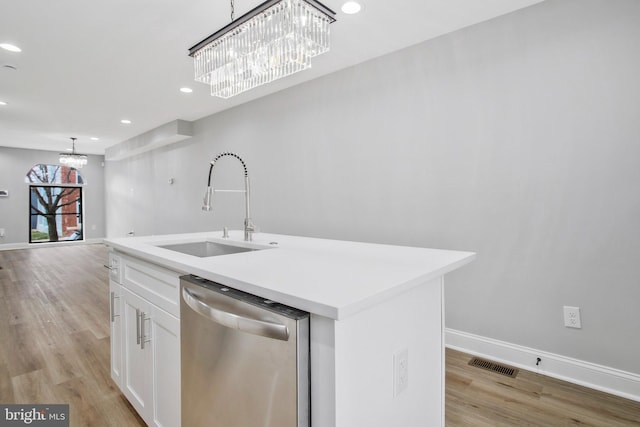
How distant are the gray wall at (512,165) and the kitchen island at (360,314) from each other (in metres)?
1.12

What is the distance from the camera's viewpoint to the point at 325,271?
3.90 feet

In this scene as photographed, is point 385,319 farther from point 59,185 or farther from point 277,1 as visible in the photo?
point 59,185

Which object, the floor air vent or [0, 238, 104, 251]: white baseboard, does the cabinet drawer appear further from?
[0, 238, 104, 251]: white baseboard

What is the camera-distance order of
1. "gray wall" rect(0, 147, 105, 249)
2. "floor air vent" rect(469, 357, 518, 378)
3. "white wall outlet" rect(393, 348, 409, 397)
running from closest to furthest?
1. "white wall outlet" rect(393, 348, 409, 397)
2. "floor air vent" rect(469, 357, 518, 378)
3. "gray wall" rect(0, 147, 105, 249)

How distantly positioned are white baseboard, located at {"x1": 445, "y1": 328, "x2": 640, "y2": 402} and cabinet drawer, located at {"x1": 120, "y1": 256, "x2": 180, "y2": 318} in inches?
84.9

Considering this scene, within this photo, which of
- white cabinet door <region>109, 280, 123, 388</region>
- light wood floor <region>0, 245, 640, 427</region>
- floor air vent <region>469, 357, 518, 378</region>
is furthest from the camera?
floor air vent <region>469, 357, 518, 378</region>

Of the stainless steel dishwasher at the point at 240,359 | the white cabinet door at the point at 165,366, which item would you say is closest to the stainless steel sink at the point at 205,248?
the white cabinet door at the point at 165,366

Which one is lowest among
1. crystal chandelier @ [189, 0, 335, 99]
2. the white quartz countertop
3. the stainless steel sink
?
the stainless steel sink

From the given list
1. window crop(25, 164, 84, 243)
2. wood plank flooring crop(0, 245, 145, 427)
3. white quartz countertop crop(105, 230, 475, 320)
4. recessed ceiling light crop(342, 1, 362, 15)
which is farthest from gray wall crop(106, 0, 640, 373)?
window crop(25, 164, 84, 243)

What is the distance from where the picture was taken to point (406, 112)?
2.89 metres

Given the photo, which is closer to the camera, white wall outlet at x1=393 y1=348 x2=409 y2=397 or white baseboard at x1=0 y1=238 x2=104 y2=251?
white wall outlet at x1=393 y1=348 x2=409 y2=397

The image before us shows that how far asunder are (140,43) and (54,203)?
331 inches

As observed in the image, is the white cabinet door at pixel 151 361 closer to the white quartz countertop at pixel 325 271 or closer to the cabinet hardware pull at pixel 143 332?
the cabinet hardware pull at pixel 143 332

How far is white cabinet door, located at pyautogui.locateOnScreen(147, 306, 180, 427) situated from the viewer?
1.39 m
